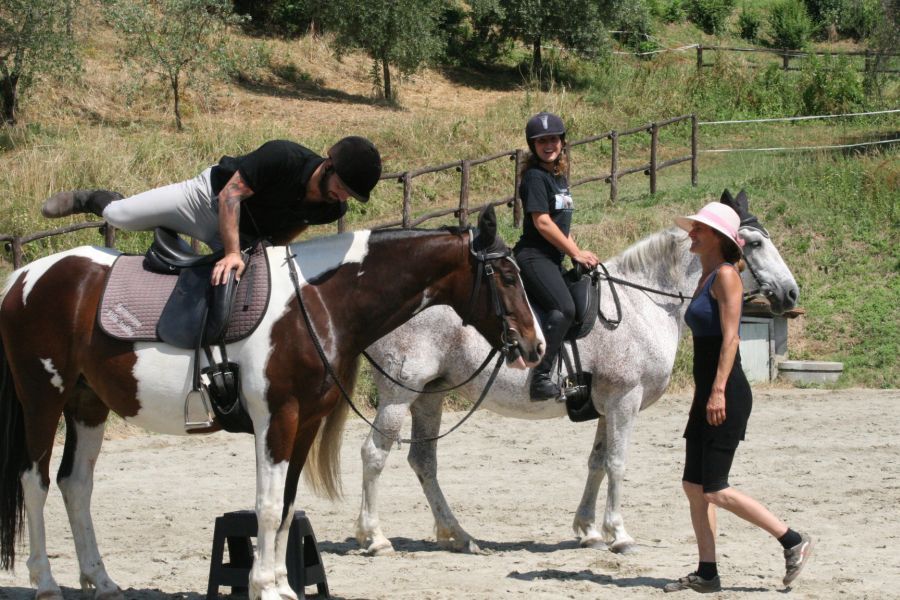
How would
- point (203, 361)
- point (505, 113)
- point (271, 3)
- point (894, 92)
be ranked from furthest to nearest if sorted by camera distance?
point (271, 3), point (894, 92), point (505, 113), point (203, 361)

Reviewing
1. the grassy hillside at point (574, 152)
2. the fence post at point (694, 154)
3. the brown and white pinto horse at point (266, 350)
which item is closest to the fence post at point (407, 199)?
the grassy hillside at point (574, 152)

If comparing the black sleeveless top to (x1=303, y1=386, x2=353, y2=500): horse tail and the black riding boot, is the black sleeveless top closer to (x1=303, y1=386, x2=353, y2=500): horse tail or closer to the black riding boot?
(x1=303, y1=386, x2=353, y2=500): horse tail

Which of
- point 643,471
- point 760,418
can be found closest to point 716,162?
point 760,418

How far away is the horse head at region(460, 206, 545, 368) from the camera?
537 centimetres

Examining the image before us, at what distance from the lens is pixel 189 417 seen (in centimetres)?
530

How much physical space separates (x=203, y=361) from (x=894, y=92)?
25.9 metres

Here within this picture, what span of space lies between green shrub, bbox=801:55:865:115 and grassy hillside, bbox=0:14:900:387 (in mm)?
689

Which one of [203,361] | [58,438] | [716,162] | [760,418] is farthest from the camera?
[716,162]

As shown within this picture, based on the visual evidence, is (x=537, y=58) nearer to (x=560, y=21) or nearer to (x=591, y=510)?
(x=560, y=21)

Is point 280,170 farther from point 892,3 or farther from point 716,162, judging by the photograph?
point 892,3

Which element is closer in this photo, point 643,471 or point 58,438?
point 643,471

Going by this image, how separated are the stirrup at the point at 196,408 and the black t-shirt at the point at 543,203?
240 cm

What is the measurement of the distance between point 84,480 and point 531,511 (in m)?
3.47

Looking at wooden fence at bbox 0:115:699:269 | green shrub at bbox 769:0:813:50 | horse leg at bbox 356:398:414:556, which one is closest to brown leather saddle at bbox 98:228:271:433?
horse leg at bbox 356:398:414:556
